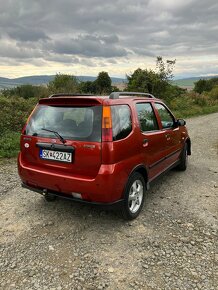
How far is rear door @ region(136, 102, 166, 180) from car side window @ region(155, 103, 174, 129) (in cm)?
30

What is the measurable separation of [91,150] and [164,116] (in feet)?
7.79

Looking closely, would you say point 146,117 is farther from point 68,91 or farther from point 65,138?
point 68,91

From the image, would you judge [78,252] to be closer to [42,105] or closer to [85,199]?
[85,199]

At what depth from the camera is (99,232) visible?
3746 millimetres

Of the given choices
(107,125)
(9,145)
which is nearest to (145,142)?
(107,125)

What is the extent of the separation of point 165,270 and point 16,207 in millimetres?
2602

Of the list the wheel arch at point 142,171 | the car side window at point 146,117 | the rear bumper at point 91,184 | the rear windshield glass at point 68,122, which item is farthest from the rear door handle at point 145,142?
the rear windshield glass at point 68,122

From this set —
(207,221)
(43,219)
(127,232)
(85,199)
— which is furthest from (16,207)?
(207,221)

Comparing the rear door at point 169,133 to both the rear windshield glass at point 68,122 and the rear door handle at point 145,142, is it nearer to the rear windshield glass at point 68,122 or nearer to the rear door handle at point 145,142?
the rear door handle at point 145,142

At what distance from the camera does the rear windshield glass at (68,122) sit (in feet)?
11.4

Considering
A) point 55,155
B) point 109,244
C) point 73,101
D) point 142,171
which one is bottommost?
point 109,244

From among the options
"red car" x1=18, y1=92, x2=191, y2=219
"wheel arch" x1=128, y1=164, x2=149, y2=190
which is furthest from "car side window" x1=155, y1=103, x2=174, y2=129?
"wheel arch" x1=128, y1=164, x2=149, y2=190

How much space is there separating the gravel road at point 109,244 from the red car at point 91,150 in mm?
439

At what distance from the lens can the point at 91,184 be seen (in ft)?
11.2
